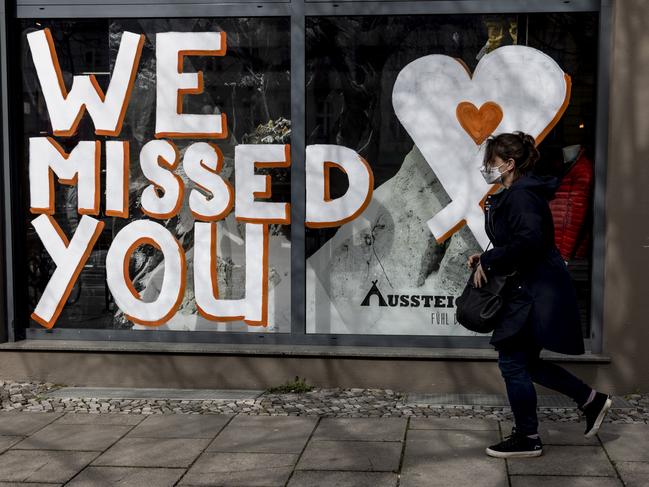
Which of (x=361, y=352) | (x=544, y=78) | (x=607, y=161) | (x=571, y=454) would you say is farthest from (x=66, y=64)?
(x=571, y=454)

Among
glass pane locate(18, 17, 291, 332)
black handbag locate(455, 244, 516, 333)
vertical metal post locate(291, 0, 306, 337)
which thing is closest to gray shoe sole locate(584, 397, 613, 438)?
black handbag locate(455, 244, 516, 333)

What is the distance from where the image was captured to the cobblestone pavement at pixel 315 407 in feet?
21.0

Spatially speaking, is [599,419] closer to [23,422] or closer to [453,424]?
[453,424]

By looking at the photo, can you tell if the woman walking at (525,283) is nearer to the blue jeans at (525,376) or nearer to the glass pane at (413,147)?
the blue jeans at (525,376)

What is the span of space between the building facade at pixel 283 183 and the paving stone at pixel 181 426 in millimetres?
Result: 853

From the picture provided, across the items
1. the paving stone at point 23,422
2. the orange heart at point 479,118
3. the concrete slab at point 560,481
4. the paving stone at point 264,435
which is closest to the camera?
the concrete slab at point 560,481

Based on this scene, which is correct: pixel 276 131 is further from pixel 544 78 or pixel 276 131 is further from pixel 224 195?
pixel 544 78

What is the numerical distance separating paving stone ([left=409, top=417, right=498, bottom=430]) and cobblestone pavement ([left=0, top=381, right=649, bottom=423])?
0.11 metres

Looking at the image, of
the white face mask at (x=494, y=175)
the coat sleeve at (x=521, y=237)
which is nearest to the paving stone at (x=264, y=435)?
the coat sleeve at (x=521, y=237)

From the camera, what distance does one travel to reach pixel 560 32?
23.1 feet

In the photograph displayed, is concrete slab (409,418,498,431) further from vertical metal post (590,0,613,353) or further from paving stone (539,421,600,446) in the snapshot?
vertical metal post (590,0,613,353)

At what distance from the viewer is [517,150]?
5.34 metres

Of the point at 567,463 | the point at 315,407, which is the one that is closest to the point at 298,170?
the point at 315,407

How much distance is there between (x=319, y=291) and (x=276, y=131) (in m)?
1.30
